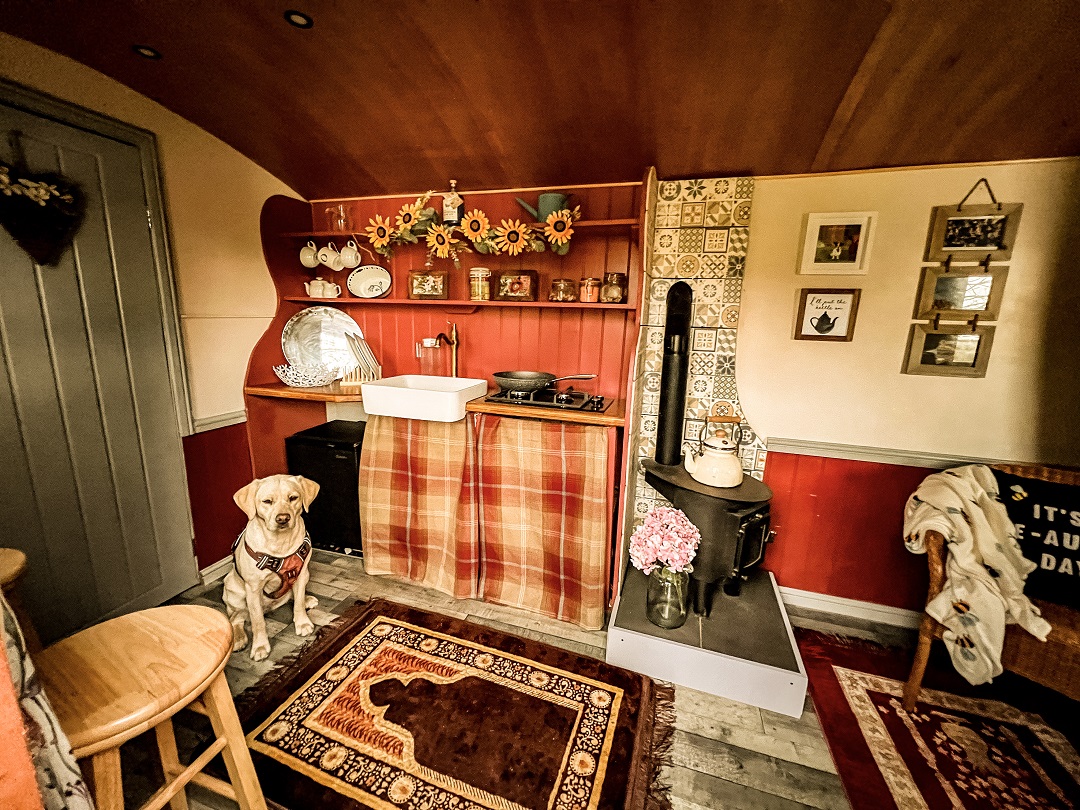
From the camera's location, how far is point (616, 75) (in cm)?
156

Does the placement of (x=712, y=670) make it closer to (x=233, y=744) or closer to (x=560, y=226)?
(x=233, y=744)

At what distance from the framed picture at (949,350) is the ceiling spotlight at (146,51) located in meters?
3.32

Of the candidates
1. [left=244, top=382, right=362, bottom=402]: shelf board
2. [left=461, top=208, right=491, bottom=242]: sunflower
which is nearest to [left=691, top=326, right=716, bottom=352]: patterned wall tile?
[left=461, top=208, right=491, bottom=242]: sunflower

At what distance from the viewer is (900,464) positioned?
2.03 metres

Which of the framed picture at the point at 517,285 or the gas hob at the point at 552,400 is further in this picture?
the framed picture at the point at 517,285

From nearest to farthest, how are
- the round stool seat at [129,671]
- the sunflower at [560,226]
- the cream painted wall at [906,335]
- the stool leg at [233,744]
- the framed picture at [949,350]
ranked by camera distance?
the round stool seat at [129,671] → the stool leg at [233,744] → the cream painted wall at [906,335] → the framed picture at [949,350] → the sunflower at [560,226]

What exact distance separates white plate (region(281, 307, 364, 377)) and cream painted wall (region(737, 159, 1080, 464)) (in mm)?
2305

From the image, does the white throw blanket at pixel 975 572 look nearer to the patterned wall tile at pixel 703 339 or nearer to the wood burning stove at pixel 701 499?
the wood burning stove at pixel 701 499

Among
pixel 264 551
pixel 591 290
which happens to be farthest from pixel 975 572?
pixel 264 551

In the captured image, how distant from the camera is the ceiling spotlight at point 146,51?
160 centimetres

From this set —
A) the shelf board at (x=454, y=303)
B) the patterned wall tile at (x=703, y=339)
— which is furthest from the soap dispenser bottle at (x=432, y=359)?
the patterned wall tile at (x=703, y=339)

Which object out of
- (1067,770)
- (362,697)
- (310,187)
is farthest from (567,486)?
(310,187)

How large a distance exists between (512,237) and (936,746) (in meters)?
2.60

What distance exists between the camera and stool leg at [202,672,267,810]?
3.55ft
